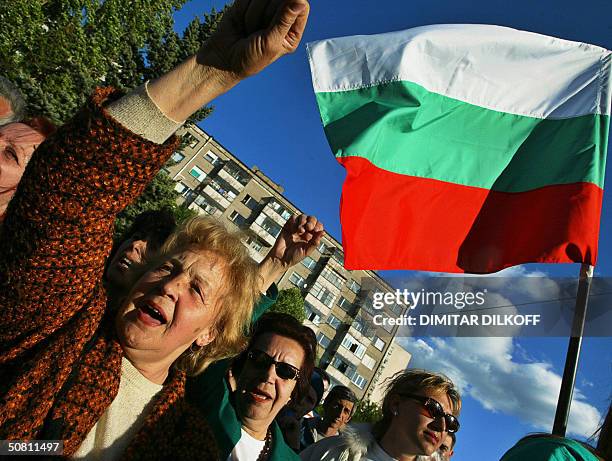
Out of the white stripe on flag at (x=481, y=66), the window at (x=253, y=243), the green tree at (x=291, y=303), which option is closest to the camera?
the window at (x=253, y=243)

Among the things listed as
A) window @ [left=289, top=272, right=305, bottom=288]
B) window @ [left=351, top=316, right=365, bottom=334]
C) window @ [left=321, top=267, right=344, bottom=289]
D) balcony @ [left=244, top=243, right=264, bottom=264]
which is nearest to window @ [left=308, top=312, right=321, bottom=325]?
window @ [left=289, top=272, right=305, bottom=288]

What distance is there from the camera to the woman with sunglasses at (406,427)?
2.89 m

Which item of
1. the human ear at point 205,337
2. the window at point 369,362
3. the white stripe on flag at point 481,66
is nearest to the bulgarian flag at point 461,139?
the white stripe on flag at point 481,66

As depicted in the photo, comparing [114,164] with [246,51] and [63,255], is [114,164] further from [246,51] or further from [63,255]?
[246,51]

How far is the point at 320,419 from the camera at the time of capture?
17.8 feet

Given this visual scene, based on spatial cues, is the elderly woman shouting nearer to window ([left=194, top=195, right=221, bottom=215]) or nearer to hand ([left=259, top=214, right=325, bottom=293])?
hand ([left=259, top=214, right=325, bottom=293])

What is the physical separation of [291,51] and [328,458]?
245 cm

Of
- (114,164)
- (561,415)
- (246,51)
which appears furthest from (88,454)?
(561,415)

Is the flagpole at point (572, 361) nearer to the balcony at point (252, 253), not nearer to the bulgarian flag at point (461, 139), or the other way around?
the bulgarian flag at point (461, 139)

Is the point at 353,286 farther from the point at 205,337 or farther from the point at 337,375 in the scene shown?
the point at 205,337

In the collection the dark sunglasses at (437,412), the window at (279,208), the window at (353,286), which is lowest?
the dark sunglasses at (437,412)

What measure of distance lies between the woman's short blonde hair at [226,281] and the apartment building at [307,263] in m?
47.3

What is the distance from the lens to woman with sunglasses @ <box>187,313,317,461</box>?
2111mm

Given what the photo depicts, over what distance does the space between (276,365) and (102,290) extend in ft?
4.52
